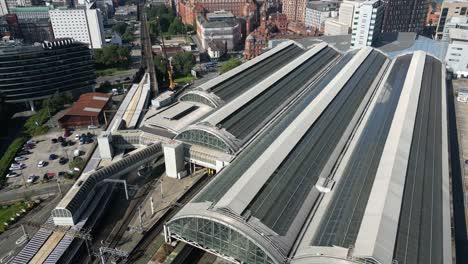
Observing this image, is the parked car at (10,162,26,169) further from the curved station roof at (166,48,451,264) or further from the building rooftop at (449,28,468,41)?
the building rooftop at (449,28,468,41)

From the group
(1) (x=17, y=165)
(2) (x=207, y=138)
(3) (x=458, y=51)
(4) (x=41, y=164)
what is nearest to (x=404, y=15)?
(3) (x=458, y=51)

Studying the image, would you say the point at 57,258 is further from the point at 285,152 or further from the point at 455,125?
the point at 455,125

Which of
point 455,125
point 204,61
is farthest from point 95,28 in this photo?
point 455,125

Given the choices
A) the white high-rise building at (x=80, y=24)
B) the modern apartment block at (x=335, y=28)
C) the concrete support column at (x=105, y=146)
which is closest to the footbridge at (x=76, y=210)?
the concrete support column at (x=105, y=146)

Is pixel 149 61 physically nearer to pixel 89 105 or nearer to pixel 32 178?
pixel 89 105

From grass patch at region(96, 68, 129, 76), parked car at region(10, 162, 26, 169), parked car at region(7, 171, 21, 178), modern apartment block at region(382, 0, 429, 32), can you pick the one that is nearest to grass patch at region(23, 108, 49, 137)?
parked car at region(10, 162, 26, 169)
